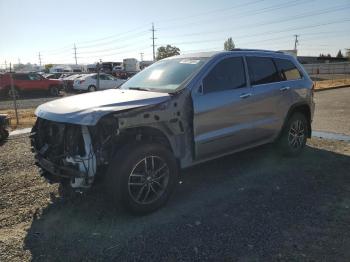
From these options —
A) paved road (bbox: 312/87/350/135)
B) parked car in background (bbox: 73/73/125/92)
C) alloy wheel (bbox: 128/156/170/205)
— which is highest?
parked car in background (bbox: 73/73/125/92)

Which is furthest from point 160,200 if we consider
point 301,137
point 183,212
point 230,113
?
point 301,137

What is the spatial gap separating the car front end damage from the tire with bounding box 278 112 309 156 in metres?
2.44

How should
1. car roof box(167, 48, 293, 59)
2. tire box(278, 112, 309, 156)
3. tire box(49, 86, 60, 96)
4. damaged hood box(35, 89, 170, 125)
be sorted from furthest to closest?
1. tire box(49, 86, 60, 96)
2. tire box(278, 112, 309, 156)
3. car roof box(167, 48, 293, 59)
4. damaged hood box(35, 89, 170, 125)

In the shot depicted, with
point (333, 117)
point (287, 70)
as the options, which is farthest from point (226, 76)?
point (333, 117)

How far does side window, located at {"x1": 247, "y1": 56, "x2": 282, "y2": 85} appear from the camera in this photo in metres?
5.55

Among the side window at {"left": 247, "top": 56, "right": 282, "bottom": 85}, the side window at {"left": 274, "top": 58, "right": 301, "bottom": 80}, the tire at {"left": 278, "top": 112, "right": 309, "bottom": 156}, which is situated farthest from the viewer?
the tire at {"left": 278, "top": 112, "right": 309, "bottom": 156}

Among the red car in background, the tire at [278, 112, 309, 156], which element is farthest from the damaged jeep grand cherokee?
the red car in background

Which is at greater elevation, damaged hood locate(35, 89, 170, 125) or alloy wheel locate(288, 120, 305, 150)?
damaged hood locate(35, 89, 170, 125)

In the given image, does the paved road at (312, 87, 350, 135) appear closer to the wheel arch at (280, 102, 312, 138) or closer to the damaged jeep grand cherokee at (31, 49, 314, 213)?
the wheel arch at (280, 102, 312, 138)

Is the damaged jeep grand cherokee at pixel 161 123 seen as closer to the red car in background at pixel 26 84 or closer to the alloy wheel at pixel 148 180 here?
the alloy wheel at pixel 148 180

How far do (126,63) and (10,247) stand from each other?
52.7 metres

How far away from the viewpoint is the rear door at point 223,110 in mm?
4691

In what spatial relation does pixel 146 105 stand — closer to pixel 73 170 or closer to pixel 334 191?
pixel 73 170

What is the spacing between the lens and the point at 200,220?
4.09 m
